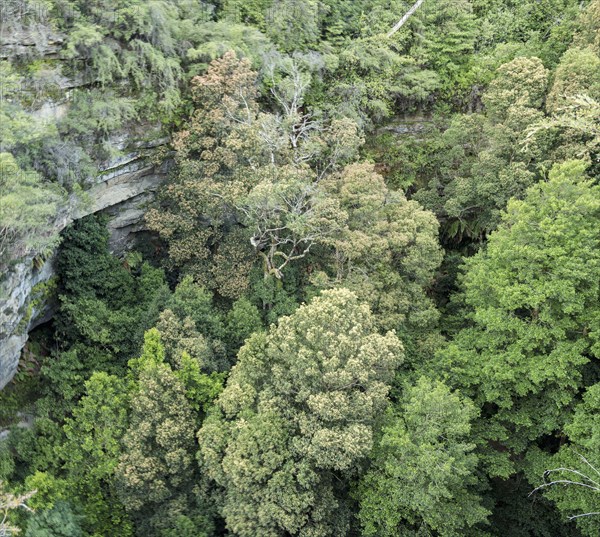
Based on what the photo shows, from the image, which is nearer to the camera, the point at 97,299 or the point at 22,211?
the point at 22,211

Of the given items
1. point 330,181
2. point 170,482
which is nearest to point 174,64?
point 330,181

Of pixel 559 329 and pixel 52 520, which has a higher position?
pixel 559 329

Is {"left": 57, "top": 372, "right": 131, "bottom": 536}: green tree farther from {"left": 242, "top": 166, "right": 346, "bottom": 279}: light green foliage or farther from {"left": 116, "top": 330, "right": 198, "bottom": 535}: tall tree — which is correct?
{"left": 242, "top": 166, "right": 346, "bottom": 279}: light green foliage

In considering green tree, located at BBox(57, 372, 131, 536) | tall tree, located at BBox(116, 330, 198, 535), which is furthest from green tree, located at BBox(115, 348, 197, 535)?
green tree, located at BBox(57, 372, 131, 536)

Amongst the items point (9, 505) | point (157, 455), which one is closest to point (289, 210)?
point (157, 455)

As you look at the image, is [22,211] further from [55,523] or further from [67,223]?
[55,523]

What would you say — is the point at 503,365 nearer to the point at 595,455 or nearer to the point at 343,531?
the point at 595,455
